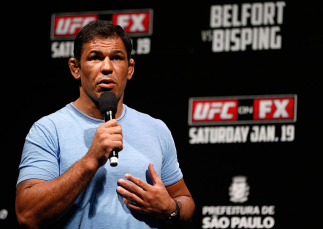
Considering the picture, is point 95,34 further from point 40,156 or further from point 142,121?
point 40,156

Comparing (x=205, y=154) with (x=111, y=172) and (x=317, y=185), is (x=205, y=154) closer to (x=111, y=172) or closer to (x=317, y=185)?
(x=317, y=185)

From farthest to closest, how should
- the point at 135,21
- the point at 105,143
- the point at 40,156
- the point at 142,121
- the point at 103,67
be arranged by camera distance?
the point at 135,21 < the point at 142,121 < the point at 103,67 < the point at 40,156 < the point at 105,143

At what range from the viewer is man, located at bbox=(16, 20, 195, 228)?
1383mm

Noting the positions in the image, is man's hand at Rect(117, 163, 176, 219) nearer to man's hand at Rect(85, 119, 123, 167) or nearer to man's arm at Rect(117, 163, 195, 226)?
man's arm at Rect(117, 163, 195, 226)

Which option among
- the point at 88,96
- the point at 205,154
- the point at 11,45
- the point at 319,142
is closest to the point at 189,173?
the point at 205,154

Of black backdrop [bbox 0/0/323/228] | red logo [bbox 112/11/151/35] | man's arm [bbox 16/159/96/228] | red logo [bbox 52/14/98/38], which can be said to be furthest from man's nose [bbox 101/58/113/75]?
red logo [bbox 52/14/98/38]

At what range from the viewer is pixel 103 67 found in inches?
63.2

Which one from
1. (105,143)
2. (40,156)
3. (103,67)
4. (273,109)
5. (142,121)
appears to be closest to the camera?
(105,143)

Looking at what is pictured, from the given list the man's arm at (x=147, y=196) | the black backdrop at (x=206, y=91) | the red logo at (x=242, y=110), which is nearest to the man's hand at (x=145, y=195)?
the man's arm at (x=147, y=196)

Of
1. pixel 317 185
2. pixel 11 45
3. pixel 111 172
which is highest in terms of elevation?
pixel 11 45

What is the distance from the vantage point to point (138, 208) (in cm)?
146

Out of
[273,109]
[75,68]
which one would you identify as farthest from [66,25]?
[75,68]

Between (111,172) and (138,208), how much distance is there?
5.1 inches

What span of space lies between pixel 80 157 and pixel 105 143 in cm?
16
